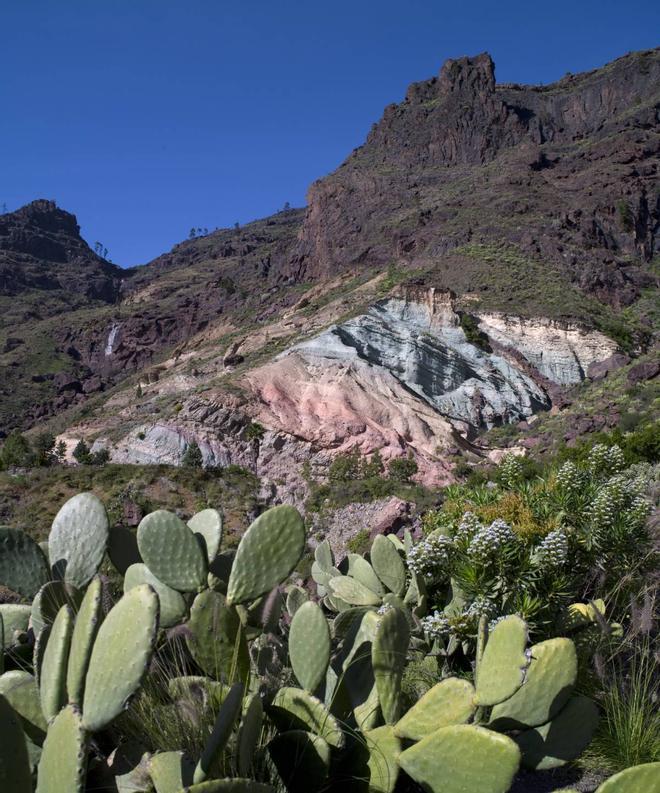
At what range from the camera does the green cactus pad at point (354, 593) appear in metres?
4.45

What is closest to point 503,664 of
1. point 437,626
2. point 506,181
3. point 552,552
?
point 437,626

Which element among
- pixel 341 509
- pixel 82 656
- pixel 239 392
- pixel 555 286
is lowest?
pixel 341 509

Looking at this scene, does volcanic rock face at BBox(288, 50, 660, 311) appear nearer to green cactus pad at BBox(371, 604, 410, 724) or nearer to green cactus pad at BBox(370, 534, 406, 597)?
green cactus pad at BBox(370, 534, 406, 597)

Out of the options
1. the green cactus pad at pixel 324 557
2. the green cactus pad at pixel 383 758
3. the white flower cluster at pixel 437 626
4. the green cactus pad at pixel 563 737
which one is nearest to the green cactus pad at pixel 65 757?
the green cactus pad at pixel 383 758

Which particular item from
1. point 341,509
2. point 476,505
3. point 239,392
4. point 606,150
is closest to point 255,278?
point 606,150

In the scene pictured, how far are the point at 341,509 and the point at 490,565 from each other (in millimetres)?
21154

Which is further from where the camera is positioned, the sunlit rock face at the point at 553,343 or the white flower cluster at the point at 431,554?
the sunlit rock face at the point at 553,343

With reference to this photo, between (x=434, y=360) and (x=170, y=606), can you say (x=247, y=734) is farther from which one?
(x=434, y=360)

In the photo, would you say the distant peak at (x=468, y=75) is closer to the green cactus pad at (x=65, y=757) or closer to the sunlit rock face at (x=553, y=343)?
the sunlit rock face at (x=553, y=343)

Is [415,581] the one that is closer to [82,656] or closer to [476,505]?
[476,505]

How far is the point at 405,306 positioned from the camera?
4081 centimetres

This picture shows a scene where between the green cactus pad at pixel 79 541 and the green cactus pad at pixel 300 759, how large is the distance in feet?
4.27

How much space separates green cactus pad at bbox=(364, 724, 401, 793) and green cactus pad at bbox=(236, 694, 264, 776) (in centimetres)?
51

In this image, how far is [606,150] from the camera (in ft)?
219
